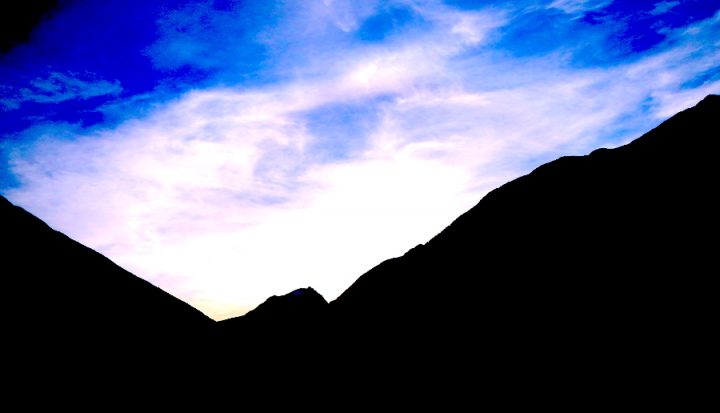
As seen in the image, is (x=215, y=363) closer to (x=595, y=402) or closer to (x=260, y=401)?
(x=260, y=401)

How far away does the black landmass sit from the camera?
3818mm

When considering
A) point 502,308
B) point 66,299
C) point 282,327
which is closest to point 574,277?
point 502,308

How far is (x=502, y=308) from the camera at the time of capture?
6438mm

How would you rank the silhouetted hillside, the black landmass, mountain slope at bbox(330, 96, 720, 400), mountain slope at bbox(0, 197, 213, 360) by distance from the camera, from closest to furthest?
mountain slope at bbox(0, 197, 213, 360) → the black landmass → mountain slope at bbox(330, 96, 720, 400) → the silhouetted hillside

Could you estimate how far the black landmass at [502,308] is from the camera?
12.5 feet

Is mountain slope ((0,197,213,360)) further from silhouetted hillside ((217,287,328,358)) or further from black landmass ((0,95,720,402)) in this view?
silhouetted hillside ((217,287,328,358))

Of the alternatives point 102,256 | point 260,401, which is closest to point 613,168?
point 260,401

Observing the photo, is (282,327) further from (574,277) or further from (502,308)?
(574,277)

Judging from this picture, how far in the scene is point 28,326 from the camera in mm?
3182

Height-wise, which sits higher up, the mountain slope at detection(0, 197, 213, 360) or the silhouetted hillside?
the mountain slope at detection(0, 197, 213, 360)

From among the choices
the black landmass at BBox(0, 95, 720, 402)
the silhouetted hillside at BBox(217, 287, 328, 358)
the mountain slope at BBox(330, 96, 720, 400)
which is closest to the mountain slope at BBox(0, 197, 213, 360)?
the black landmass at BBox(0, 95, 720, 402)

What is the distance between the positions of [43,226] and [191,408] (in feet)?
9.41

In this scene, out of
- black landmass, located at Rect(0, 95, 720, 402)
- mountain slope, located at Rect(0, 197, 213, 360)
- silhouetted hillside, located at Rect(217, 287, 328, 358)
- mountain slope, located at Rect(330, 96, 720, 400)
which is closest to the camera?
mountain slope, located at Rect(0, 197, 213, 360)

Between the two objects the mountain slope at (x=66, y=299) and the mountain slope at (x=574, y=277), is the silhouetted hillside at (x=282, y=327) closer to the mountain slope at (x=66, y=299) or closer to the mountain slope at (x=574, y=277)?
the mountain slope at (x=574, y=277)
